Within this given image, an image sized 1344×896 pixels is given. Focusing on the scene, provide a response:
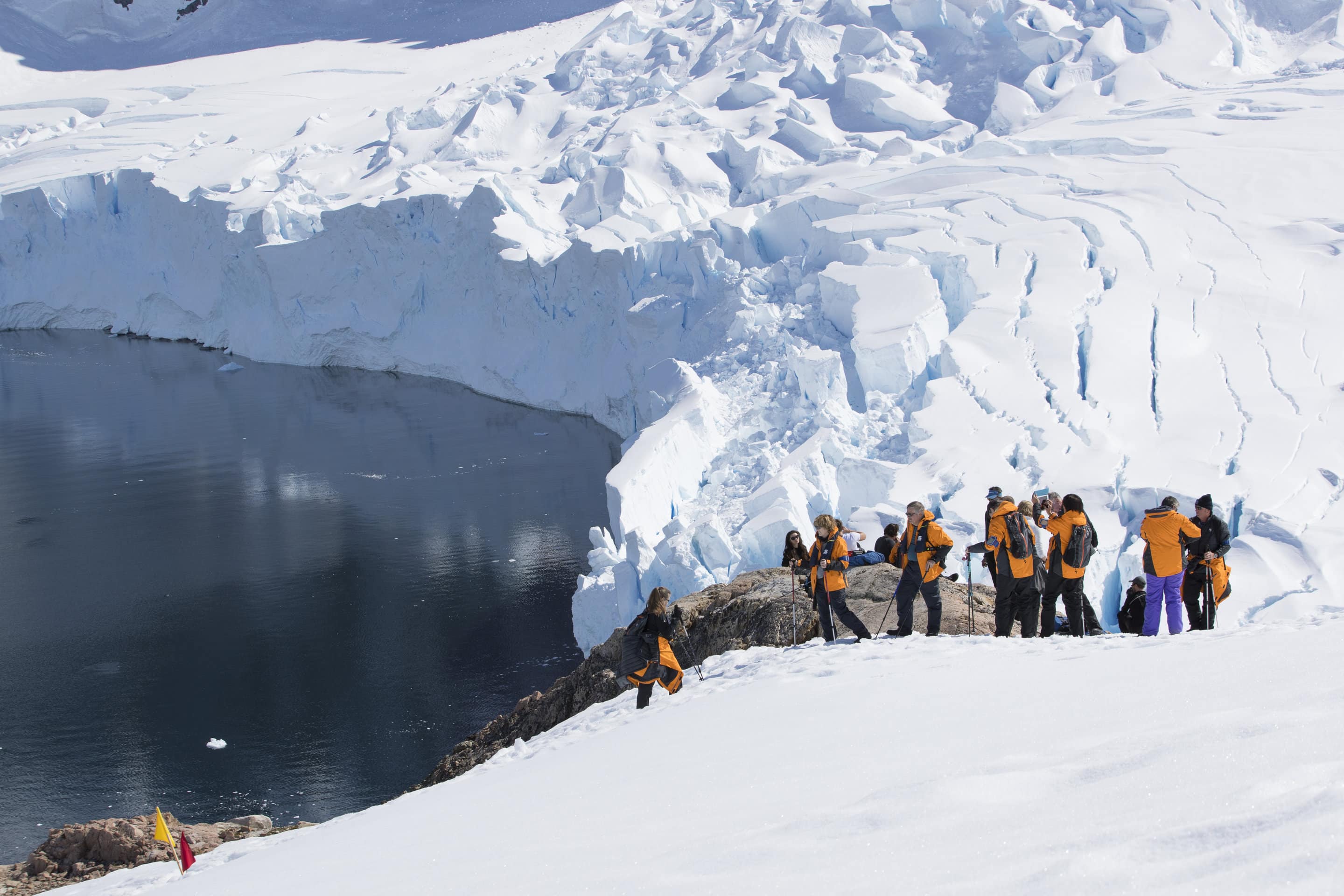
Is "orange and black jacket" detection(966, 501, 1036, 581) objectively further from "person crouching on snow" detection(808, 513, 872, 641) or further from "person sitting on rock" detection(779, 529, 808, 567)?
"person sitting on rock" detection(779, 529, 808, 567)

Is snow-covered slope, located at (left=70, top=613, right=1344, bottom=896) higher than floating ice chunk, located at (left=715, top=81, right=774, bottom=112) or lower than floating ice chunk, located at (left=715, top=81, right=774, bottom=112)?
lower

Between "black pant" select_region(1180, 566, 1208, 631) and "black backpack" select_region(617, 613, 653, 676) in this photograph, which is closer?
"black pant" select_region(1180, 566, 1208, 631)

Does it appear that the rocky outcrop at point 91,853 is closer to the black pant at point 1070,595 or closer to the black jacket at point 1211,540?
the black pant at point 1070,595

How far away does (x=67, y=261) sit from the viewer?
3572 cm

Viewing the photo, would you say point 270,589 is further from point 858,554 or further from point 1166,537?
point 1166,537

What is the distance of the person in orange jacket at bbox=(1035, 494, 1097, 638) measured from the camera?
6.09 meters

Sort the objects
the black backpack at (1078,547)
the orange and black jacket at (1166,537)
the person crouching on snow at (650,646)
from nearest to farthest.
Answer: the orange and black jacket at (1166,537), the black backpack at (1078,547), the person crouching on snow at (650,646)

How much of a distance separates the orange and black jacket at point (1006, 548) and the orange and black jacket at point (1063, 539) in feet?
0.38

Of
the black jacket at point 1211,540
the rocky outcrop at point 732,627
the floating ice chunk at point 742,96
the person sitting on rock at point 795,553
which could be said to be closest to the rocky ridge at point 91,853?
the rocky outcrop at point 732,627

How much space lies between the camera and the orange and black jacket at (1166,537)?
5.87m

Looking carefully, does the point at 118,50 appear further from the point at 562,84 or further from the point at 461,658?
the point at 461,658

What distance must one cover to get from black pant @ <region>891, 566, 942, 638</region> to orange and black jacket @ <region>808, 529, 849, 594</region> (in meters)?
0.36

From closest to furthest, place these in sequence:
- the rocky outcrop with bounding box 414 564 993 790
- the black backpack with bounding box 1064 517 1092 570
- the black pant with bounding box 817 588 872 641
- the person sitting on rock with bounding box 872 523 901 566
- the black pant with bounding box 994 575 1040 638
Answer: the black backpack with bounding box 1064 517 1092 570, the black pant with bounding box 994 575 1040 638, the black pant with bounding box 817 588 872 641, the person sitting on rock with bounding box 872 523 901 566, the rocky outcrop with bounding box 414 564 993 790

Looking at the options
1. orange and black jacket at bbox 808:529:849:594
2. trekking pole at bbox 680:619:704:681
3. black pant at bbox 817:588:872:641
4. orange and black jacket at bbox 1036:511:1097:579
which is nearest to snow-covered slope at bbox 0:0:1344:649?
trekking pole at bbox 680:619:704:681
